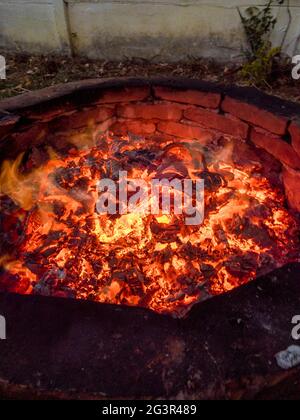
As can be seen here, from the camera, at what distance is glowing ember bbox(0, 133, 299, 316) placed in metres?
1.81

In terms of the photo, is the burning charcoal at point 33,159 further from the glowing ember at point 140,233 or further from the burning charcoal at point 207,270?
the burning charcoal at point 207,270

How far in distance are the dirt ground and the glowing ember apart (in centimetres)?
219

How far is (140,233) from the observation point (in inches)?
83.5

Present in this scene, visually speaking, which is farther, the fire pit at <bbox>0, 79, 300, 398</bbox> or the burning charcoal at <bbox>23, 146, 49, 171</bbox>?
the burning charcoal at <bbox>23, 146, 49, 171</bbox>

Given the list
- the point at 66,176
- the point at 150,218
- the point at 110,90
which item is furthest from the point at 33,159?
the point at 150,218

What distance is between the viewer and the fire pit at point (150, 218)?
4.26 ft

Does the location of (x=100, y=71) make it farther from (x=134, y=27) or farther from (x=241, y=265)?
(x=241, y=265)

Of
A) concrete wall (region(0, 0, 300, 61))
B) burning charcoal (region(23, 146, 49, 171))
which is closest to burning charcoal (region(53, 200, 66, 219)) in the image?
burning charcoal (region(23, 146, 49, 171))

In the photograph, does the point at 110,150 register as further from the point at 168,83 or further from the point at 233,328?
the point at 233,328

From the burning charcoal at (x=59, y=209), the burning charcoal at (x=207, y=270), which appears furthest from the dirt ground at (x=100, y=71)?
the burning charcoal at (x=207, y=270)

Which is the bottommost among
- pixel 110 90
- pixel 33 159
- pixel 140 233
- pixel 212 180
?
pixel 140 233

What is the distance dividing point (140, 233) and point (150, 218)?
14 centimetres

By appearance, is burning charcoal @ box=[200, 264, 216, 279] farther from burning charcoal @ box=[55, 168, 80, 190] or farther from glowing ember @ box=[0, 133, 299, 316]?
burning charcoal @ box=[55, 168, 80, 190]

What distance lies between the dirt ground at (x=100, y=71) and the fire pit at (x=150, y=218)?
6.79 ft
